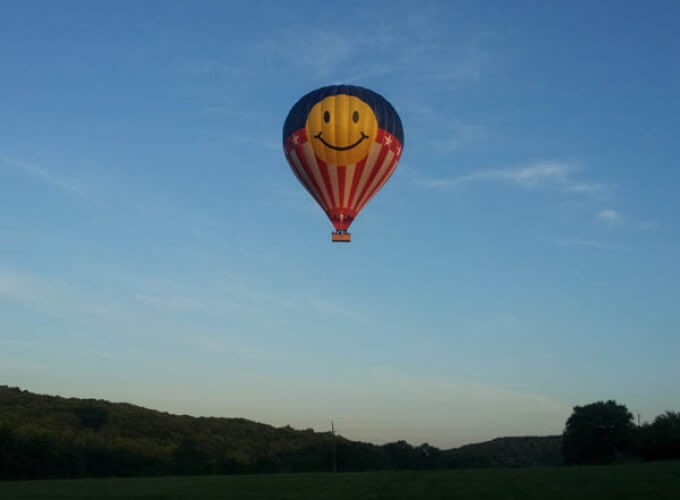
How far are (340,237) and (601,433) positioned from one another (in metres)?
51.0

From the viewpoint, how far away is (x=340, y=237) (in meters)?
40.5

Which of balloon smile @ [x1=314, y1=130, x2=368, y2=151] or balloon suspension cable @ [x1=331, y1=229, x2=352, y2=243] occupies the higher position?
balloon smile @ [x1=314, y1=130, x2=368, y2=151]

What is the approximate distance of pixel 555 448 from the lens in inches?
5118

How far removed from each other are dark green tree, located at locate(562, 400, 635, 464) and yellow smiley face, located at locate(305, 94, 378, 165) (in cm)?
Result: 5165

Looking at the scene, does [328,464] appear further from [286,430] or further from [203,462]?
[286,430]

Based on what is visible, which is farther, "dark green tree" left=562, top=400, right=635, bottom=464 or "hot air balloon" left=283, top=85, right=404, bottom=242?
"dark green tree" left=562, top=400, right=635, bottom=464

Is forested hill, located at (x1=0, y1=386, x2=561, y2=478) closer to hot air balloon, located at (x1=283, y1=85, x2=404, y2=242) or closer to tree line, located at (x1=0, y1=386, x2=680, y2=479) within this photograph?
tree line, located at (x1=0, y1=386, x2=680, y2=479)

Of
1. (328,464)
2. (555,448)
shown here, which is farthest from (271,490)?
(555,448)

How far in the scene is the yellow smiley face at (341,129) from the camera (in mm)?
39906

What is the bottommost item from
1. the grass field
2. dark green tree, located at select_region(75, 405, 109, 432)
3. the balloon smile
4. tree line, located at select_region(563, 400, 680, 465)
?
the grass field

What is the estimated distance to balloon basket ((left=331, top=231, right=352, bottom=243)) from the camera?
132ft

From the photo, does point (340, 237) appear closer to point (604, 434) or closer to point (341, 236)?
point (341, 236)

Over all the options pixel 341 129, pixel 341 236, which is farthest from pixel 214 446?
pixel 341 129

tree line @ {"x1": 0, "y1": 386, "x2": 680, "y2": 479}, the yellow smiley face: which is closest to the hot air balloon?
the yellow smiley face
